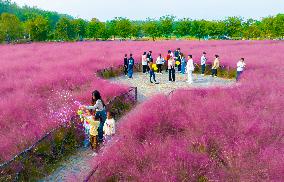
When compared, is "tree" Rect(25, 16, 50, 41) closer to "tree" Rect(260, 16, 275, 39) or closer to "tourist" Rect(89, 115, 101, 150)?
"tree" Rect(260, 16, 275, 39)

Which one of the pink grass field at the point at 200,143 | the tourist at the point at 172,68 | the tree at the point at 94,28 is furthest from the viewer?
the tree at the point at 94,28

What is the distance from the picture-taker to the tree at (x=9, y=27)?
206 ft

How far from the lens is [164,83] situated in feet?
63.4

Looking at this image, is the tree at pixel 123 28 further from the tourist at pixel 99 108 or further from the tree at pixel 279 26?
the tourist at pixel 99 108

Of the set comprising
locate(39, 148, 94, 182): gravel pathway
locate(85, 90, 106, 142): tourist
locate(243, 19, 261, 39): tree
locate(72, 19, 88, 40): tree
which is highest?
locate(72, 19, 88, 40): tree

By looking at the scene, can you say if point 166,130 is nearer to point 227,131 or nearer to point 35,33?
point 227,131

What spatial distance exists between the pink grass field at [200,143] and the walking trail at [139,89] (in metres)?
0.92

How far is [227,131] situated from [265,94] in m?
5.09

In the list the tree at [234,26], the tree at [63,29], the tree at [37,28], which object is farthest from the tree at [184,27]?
the tree at [37,28]

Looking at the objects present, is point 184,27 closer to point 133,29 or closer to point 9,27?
point 133,29

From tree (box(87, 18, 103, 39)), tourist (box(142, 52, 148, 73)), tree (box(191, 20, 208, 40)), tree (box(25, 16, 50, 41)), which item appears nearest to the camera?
tourist (box(142, 52, 148, 73))

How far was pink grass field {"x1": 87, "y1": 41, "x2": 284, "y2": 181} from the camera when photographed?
6.77 m

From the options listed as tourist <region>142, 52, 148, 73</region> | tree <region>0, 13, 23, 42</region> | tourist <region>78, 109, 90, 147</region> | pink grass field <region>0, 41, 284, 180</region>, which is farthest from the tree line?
tourist <region>78, 109, 90, 147</region>

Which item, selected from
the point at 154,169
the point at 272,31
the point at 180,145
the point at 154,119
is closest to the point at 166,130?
the point at 154,119
